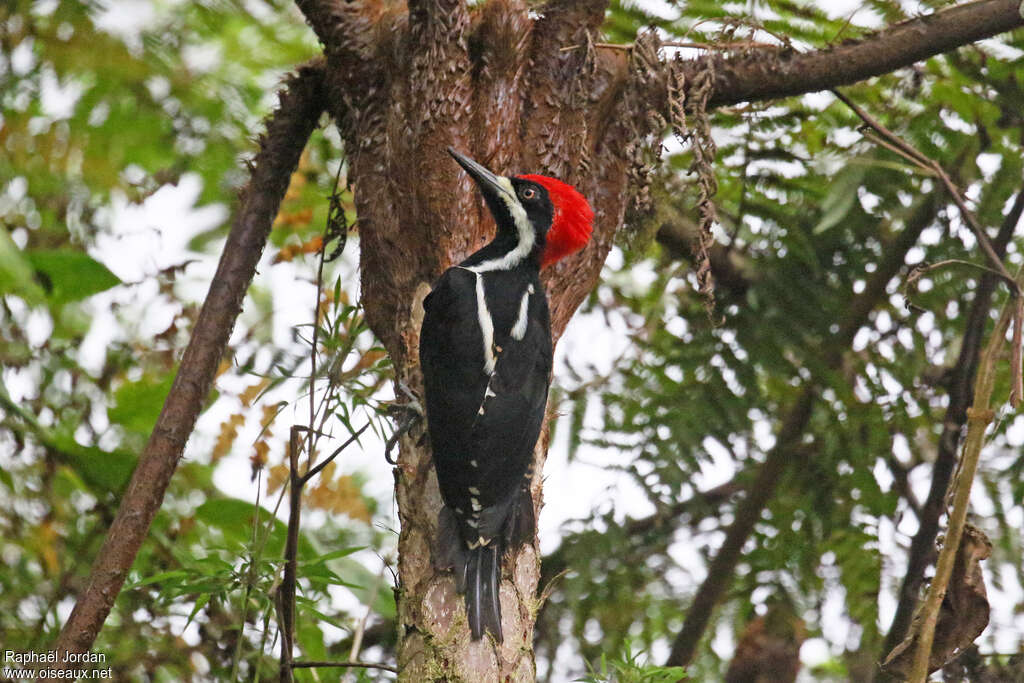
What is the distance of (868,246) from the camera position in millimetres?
4109

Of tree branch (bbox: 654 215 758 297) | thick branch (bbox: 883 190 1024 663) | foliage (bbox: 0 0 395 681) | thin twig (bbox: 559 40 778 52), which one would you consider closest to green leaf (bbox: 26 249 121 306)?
foliage (bbox: 0 0 395 681)

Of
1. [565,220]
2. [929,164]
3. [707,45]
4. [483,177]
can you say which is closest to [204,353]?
[483,177]

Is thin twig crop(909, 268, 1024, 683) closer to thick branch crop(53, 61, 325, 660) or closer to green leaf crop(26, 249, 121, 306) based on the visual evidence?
thick branch crop(53, 61, 325, 660)

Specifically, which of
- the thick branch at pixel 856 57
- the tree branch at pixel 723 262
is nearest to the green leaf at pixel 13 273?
the thick branch at pixel 856 57

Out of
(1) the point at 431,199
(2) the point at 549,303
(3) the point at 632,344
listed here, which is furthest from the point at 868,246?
(1) the point at 431,199

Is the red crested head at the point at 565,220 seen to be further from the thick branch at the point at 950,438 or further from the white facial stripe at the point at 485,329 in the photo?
the thick branch at the point at 950,438

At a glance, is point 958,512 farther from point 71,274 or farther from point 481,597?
point 71,274

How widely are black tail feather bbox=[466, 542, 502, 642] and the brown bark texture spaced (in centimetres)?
13

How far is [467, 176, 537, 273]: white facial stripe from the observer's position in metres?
2.78

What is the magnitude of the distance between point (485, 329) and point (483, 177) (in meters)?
0.41

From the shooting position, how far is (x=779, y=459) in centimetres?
398

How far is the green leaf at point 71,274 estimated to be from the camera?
2.96 m

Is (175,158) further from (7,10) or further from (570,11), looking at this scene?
(570,11)

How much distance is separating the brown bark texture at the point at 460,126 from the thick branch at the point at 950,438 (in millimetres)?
1011
